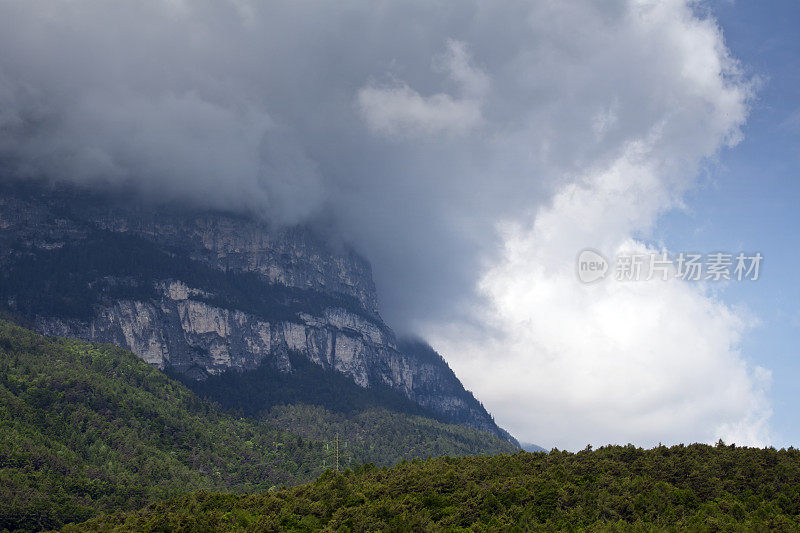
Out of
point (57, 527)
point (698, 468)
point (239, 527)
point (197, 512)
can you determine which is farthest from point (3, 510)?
point (698, 468)

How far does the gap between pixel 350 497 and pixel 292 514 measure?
10.7 meters

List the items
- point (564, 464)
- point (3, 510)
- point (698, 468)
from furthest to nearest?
1. point (3, 510)
2. point (564, 464)
3. point (698, 468)

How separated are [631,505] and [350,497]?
3904cm

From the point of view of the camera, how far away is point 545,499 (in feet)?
294

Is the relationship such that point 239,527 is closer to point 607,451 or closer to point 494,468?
point 494,468

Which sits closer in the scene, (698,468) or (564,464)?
(698,468)

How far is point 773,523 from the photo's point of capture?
236ft

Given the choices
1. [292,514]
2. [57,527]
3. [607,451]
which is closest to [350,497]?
[292,514]

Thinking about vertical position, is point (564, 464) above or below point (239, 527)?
above

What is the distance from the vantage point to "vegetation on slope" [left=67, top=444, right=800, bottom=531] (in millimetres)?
80625

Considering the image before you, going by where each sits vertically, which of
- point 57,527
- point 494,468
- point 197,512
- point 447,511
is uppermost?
point 494,468

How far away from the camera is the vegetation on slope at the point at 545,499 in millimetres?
80625

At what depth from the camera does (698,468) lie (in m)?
97.4

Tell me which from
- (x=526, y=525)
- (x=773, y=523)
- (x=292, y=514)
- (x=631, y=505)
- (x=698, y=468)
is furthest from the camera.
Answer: (x=698, y=468)
